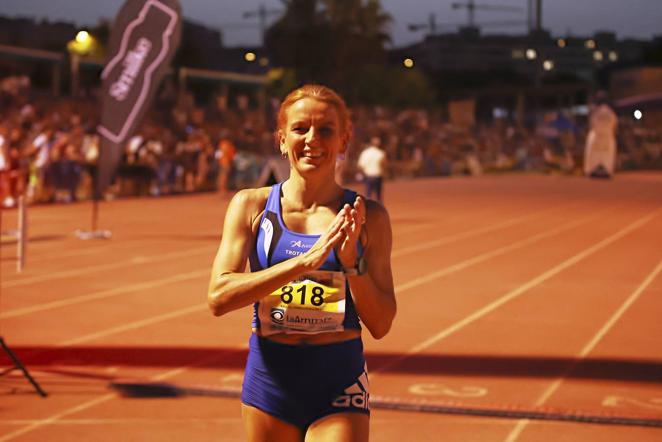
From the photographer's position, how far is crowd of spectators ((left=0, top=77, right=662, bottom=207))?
2550cm

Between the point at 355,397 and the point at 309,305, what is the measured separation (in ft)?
1.04

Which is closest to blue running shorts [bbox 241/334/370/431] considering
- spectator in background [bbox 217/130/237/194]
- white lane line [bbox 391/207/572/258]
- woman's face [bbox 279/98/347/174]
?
woman's face [bbox 279/98/347/174]

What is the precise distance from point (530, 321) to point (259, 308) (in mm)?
7162

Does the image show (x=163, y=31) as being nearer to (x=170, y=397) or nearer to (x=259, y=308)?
(x=170, y=397)

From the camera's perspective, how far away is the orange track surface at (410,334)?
6395 millimetres

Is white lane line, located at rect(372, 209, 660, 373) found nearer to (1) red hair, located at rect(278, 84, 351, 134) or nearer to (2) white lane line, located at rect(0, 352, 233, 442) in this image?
(2) white lane line, located at rect(0, 352, 233, 442)

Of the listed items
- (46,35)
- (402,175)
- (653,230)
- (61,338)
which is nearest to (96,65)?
(402,175)

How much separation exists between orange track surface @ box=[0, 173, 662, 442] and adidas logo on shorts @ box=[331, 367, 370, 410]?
9.64ft

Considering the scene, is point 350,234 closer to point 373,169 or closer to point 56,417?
point 56,417

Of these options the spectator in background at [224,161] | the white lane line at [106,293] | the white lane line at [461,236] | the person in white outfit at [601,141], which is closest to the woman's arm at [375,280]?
the white lane line at [106,293]

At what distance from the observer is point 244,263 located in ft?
10.5

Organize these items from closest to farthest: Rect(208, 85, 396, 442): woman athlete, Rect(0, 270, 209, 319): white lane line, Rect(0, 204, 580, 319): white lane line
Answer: Rect(208, 85, 396, 442): woman athlete, Rect(0, 270, 209, 319): white lane line, Rect(0, 204, 580, 319): white lane line

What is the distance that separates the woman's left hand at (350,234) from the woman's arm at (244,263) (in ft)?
0.06

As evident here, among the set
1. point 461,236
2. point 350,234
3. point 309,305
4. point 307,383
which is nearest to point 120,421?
point 307,383
